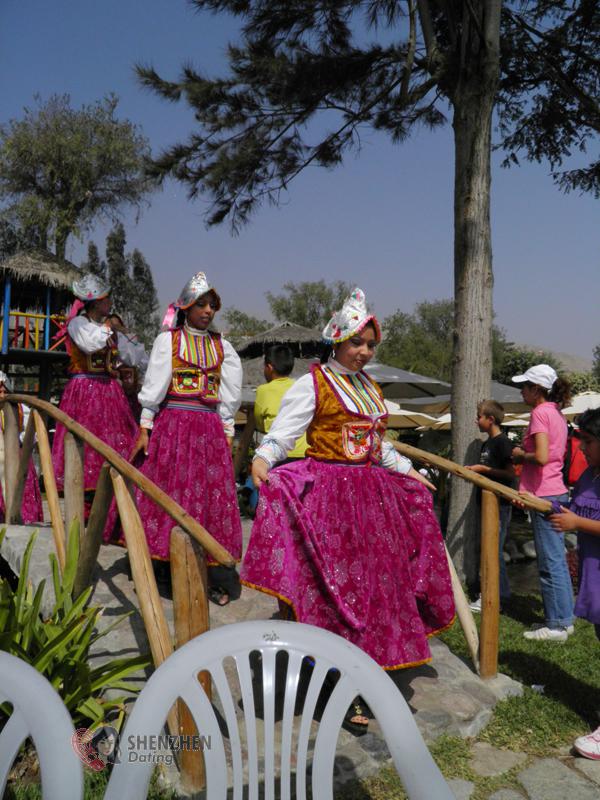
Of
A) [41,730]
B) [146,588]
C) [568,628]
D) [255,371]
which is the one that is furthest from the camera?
[255,371]

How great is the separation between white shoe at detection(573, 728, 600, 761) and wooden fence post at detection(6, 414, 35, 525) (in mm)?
4112

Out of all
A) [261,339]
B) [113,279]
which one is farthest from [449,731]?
[113,279]

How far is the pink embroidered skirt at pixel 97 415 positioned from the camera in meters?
4.99

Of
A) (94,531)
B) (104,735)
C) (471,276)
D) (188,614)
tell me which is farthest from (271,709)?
(471,276)

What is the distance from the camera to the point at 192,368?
13.4 ft

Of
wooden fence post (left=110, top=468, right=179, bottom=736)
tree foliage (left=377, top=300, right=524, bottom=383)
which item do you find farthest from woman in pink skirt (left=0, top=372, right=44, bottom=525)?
tree foliage (left=377, top=300, right=524, bottom=383)

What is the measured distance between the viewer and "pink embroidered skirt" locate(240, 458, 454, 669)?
113 inches

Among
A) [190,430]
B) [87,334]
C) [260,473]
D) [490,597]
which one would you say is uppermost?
[87,334]

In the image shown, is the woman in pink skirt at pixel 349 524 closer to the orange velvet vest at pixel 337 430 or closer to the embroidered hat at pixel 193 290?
the orange velvet vest at pixel 337 430

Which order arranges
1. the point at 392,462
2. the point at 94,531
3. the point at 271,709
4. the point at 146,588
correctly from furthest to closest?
the point at 94,531, the point at 392,462, the point at 146,588, the point at 271,709

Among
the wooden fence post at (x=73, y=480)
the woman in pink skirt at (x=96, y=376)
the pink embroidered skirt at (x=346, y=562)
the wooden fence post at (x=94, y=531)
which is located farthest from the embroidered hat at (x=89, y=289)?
the pink embroidered skirt at (x=346, y=562)

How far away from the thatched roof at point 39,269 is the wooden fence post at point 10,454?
33.3ft

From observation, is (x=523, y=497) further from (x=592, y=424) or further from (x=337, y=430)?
(x=337, y=430)

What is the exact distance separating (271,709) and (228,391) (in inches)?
108
